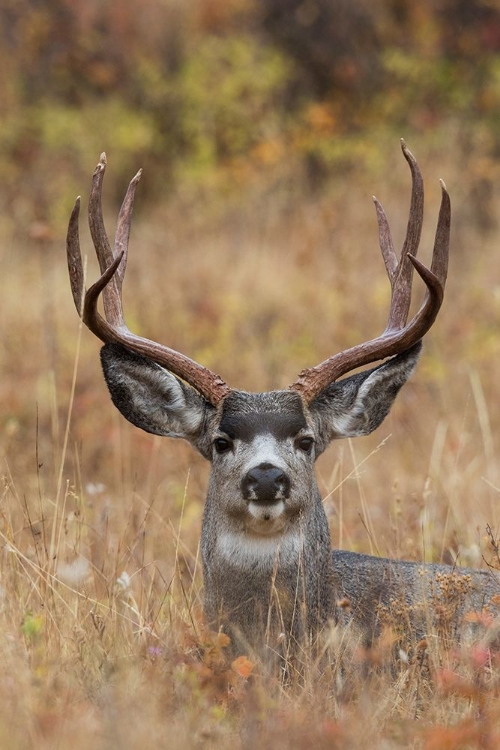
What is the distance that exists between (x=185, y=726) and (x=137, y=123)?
15.9m

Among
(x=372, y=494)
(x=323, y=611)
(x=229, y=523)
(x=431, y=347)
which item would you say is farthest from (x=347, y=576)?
(x=431, y=347)

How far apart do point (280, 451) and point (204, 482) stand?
3.03m

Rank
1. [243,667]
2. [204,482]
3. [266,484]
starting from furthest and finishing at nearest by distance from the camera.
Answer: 1. [204,482]
2. [266,484]
3. [243,667]

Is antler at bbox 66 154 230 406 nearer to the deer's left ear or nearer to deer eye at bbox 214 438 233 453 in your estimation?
deer eye at bbox 214 438 233 453

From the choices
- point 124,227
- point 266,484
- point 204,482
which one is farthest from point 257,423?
point 204,482

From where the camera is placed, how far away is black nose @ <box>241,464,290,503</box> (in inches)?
194

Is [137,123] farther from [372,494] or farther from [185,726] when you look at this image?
[185,726]

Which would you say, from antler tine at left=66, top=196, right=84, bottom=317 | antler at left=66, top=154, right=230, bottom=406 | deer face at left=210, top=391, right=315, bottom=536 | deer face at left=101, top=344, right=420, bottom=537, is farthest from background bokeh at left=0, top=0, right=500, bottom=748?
antler tine at left=66, top=196, right=84, bottom=317

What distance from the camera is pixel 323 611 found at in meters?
5.36

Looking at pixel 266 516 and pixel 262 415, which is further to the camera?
pixel 262 415

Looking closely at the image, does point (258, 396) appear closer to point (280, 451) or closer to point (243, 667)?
point (280, 451)

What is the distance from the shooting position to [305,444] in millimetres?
5410

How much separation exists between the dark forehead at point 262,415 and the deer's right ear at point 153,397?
7.1 inches

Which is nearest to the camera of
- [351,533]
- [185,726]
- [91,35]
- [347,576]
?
[185,726]
